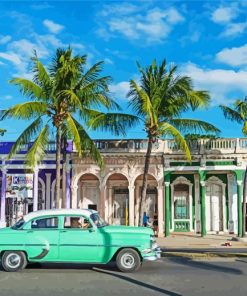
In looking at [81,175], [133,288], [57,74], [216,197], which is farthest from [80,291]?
[216,197]

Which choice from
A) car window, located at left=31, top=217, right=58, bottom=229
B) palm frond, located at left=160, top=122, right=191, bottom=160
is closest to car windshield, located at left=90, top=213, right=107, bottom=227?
car window, located at left=31, top=217, right=58, bottom=229

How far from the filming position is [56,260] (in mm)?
12562

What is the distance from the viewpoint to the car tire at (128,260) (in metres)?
12.6

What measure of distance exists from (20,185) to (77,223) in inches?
587

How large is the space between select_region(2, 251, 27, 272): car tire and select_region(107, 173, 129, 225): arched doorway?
54.9 ft

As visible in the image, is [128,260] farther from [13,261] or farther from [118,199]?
[118,199]

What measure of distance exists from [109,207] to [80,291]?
64.5ft

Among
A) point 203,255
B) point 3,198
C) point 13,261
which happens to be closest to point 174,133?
point 203,255

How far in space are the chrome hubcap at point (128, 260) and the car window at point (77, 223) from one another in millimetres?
1236

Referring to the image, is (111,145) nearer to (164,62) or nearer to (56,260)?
(164,62)

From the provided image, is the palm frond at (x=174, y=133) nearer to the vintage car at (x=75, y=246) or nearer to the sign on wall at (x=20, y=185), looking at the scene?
the sign on wall at (x=20, y=185)

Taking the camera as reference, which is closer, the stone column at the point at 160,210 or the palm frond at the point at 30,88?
the palm frond at the point at 30,88

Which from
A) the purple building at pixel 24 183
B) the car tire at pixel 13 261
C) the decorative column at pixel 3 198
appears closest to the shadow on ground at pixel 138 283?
the car tire at pixel 13 261

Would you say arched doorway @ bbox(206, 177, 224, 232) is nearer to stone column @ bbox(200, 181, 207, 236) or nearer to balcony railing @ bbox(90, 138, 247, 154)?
stone column @ bbox(200, 181, 207, 236)
